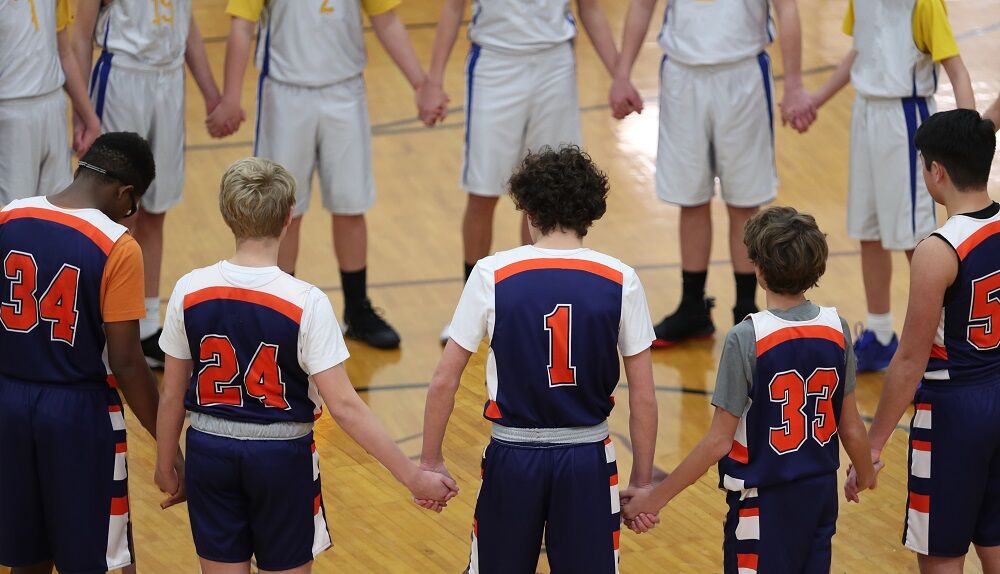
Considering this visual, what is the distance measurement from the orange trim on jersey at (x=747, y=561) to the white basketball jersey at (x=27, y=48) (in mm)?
3646

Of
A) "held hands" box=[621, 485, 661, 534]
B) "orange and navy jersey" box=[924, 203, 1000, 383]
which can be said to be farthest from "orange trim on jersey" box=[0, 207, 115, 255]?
"orange and navy jersey" box=[924, 203, 1000, 383]

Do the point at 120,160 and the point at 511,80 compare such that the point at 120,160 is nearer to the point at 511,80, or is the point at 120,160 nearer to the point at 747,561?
the point at 747,561

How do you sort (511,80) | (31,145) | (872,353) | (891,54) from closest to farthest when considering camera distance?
(31,145) < (891,54) < (872,353) < (511,80)

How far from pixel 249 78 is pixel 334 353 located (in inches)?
284

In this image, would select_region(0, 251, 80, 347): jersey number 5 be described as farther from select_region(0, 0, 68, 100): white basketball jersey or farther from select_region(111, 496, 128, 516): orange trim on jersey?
select_region(0, 0, 68, 100): white basketball jersey

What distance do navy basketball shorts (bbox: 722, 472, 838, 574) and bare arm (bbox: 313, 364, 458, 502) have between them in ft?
2.64

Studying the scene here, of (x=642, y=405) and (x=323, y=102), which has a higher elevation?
(x=642, y=405)

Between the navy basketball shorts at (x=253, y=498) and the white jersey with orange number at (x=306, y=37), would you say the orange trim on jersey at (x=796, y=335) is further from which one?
the white jersey with orange number at (x=306, y=37)

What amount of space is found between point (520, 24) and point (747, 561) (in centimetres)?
345

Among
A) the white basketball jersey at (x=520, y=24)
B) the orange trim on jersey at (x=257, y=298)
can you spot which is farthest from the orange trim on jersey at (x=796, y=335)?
the white basketball jersey at (x=520, y=24)

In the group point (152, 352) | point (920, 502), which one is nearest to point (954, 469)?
point (920, 502)

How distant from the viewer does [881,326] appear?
6266 mm

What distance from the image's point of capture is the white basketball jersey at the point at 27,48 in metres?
5.62

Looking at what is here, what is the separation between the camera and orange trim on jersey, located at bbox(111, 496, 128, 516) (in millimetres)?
3932
